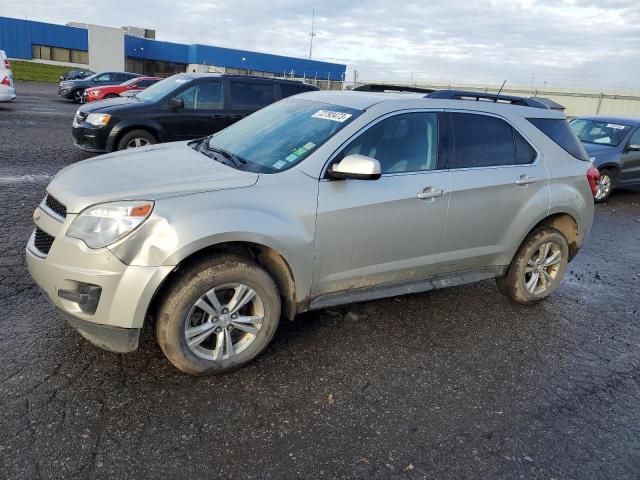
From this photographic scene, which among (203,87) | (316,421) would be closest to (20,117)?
(203,87)

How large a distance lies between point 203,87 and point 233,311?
7190 millimetres

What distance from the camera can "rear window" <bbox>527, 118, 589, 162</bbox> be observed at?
15.4ft

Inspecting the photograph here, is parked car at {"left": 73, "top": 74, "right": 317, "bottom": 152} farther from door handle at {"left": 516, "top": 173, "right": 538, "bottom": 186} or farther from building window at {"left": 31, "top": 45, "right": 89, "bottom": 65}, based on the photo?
building window at {"left": 31, "top": 45, "right": 89, "bottom": 65}

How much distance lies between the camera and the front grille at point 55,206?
3121 millimetres

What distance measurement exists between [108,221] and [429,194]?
225 cm

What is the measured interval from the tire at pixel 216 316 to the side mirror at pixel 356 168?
83 centimetres

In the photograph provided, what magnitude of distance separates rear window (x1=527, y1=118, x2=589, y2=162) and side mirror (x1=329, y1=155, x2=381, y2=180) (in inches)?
81.7

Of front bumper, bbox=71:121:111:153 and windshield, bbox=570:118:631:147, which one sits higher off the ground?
windshield, bbox=570:118:631:147

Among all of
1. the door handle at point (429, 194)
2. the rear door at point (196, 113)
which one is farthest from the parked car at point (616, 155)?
the door handle at point (429, 194)

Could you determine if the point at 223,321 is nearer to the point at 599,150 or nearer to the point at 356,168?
the point at 356,168

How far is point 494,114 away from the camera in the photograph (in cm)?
443

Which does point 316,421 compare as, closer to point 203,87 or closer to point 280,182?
point 280,182

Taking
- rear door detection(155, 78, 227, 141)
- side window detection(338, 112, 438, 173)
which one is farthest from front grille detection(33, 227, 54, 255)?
rear door detection(155, 78, 227, 141)

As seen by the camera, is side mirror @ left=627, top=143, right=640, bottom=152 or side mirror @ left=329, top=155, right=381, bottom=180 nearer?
side mirror @ left=329, top=155, right=381, bottom=180
